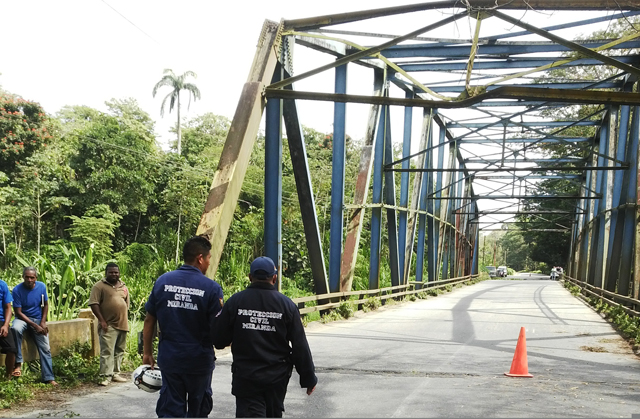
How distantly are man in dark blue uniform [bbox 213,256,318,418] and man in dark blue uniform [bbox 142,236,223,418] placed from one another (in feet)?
0.63

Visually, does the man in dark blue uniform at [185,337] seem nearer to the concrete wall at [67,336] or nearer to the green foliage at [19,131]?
the concrete wall at [67,336]

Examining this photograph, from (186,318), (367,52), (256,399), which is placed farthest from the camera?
(367,52)

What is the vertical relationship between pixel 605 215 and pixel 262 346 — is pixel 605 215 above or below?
above

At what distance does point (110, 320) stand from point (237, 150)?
332 centimetres

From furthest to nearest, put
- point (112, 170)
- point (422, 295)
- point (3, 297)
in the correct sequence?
point (112, 170)
point (422, 295)
point (3, 297)

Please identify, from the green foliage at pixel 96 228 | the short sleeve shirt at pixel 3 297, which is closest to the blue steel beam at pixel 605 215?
the green foliage at pixel 96 228

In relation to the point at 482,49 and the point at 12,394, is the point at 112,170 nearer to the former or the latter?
the point at 482,49

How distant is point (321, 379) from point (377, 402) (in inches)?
55.8

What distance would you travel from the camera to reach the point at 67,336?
8.45m

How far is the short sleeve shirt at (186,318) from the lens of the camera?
4352 millimetres

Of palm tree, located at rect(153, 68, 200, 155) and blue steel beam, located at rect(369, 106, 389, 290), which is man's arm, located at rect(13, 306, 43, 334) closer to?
blue steel beam, located at rect(369, 106, 389, 290)

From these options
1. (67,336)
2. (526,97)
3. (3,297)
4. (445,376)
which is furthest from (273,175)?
(3,297)

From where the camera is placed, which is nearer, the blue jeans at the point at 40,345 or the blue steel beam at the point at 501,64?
the blue jeans at the point at 40,345

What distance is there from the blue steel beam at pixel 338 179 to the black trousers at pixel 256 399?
1163cm
